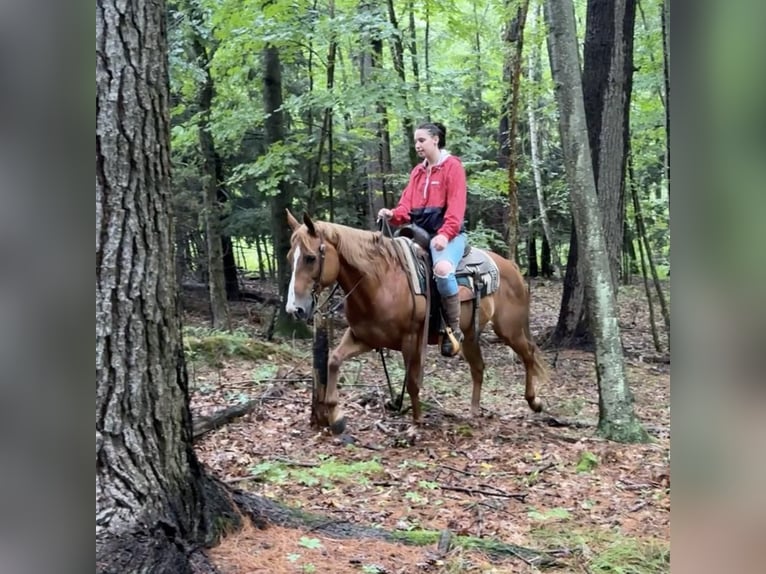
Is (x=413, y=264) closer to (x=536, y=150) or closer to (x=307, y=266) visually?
(x=307, y=266)

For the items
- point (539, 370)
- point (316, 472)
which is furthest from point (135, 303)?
point (539, 370)

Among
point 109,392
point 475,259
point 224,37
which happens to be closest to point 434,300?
point 475,259

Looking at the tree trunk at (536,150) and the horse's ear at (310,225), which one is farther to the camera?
the tree trunk at (536,150)

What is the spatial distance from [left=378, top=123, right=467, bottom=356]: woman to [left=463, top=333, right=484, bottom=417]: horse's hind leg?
50 cm

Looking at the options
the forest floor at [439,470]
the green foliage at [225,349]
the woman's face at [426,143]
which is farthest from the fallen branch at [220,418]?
the woman's face at [426,143]

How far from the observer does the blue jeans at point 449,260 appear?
657cm

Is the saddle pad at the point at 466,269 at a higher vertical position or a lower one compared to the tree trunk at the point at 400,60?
lower

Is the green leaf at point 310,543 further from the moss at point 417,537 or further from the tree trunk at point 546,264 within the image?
the tree trunk at point 546,264

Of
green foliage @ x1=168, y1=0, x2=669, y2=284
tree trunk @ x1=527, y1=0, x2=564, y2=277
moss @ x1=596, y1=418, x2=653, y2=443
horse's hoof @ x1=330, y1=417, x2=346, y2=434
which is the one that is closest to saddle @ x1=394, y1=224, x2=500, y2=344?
horse's hoof @ x1=330, y1=417, x2=346, y2=434

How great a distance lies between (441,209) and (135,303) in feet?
14.4

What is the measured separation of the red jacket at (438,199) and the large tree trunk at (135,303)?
3.95m

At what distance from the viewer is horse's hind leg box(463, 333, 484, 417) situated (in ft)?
23.8
